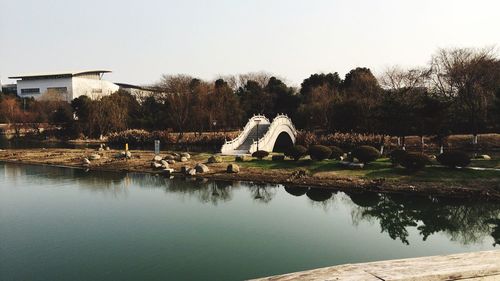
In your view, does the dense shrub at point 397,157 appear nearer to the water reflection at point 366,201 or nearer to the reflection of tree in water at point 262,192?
the water reflection at point 366,201

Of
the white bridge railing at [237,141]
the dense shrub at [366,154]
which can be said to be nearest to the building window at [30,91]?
the white bridge railing at [237,141]

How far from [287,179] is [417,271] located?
1965 centimetres

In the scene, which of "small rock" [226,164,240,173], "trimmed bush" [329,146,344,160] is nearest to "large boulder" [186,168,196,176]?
"small rock" [226,164,240,173]

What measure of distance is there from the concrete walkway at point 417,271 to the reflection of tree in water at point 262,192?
51.6 feet

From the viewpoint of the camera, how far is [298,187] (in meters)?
24.2

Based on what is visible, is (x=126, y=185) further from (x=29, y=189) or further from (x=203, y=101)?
(x=203, y=101)

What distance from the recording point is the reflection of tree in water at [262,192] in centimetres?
2188

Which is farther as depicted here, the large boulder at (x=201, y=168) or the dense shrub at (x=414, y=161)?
the large boulder at (x=201, y=168)

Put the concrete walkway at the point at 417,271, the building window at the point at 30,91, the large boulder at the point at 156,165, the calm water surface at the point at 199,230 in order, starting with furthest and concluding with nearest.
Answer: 1. the building window at the point at 30,91
2. the large boulder at the point at 156,165
3. the calm water surface at the point at 199,230
4. the concrete walkway at the point at 417,271

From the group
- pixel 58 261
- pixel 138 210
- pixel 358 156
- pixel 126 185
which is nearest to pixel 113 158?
pixel 126 185

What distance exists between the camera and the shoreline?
69.2ft

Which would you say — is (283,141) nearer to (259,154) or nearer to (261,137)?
(261,137)

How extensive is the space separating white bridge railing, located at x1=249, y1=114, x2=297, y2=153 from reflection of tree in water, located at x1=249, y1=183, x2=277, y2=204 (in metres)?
11.3

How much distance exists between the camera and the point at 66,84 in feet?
326
